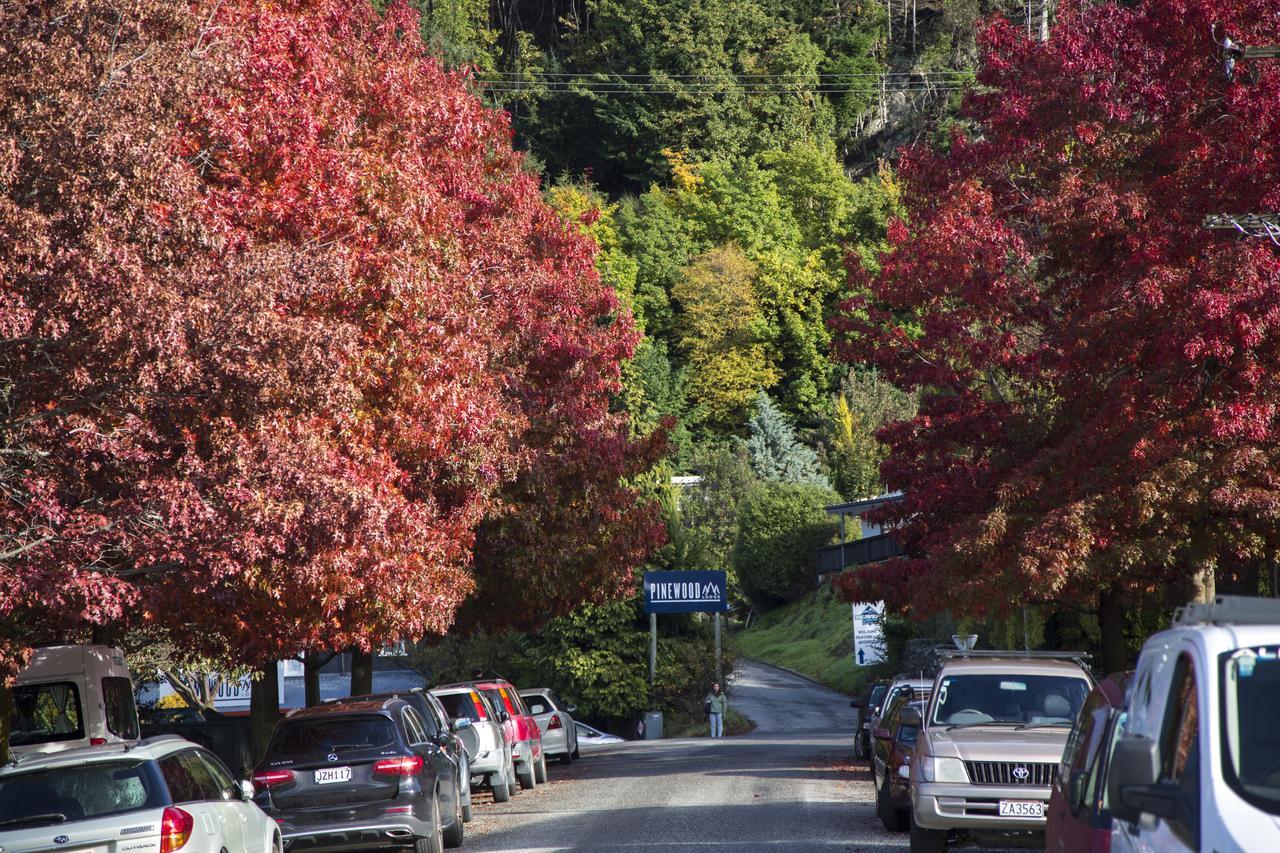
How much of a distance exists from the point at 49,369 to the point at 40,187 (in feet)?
4.88

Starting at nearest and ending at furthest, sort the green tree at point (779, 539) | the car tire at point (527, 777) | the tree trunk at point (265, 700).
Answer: the tree trunk at point (265, 700), the car tire at point (527, 777), the green tree at point (779, 539)

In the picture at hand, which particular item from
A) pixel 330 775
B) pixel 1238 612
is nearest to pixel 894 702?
pixel 330 775

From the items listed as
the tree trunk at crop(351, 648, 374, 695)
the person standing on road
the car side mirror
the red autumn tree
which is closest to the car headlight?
the red autumn tree

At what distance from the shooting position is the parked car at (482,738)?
846 inches

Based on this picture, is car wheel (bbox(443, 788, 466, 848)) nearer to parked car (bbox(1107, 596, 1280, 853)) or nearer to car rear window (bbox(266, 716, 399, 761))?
car rear window (bbox(266, 716, 399, 761))

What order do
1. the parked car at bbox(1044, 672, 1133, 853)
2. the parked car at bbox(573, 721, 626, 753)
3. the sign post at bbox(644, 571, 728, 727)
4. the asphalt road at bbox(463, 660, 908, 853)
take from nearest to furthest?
the parked car at bbox(1044, 672, 1133, 853), the asphalt road at bbox(463, 660, 908, 853), the parked car at bbox(573, 721, 626, 753), the sign post at bbox(644, 571, 728, 727)

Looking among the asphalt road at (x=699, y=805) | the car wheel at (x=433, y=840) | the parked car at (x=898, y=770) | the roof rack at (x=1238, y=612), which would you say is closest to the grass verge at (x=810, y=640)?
the asphalt road at (x=699, y=805)

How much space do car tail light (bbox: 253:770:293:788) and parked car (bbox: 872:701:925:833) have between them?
605 centimetres

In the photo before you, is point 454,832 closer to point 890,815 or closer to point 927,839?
point 890,815

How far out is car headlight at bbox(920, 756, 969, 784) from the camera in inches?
505

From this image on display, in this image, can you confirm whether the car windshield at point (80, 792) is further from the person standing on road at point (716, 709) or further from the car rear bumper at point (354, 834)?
the person standing on road at point (716, 709)

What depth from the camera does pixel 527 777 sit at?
24859mm

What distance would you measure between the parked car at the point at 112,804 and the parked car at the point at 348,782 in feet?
9.26

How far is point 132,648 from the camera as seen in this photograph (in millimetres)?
29609
